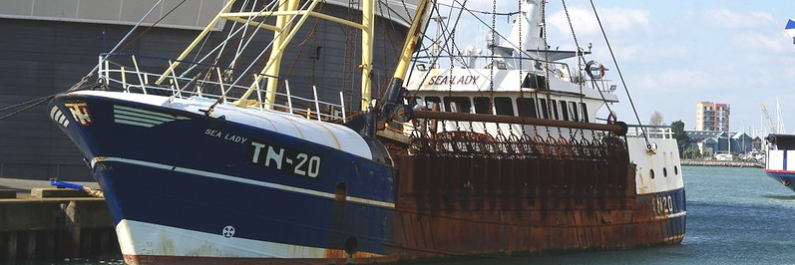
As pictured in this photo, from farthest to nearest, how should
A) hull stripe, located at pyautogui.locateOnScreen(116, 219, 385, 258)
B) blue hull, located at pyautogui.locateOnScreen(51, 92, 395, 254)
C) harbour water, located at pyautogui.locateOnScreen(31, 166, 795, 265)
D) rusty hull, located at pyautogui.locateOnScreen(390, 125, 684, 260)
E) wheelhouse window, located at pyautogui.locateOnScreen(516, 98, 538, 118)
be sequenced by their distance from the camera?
wheelhouse window, located at pyautogui.locateOnScreen(516, 98, 538, 118), harbour water, located at pyautogui.locateOnScreen(31, 166, 795, 265), rusty hull, located at pyautogui.locateOnScreen(390, 125, 684, 260), hull stripe, located at pyautogui.locateOnScreen(116, 219, 385, 258), blue hull, located at pyautogui.locateOnScreen(51, 92, 395, 254)

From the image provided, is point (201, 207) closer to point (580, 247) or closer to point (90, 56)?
point (580, 247)

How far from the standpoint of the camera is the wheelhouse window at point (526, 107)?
2922cm

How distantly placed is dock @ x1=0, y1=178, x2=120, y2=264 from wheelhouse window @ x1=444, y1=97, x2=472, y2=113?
880cm

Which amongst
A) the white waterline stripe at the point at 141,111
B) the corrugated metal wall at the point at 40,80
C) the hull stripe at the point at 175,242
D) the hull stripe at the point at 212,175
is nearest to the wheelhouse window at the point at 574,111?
the corrugated metal wall at the point at 40,80

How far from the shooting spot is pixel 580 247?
93.4 ft

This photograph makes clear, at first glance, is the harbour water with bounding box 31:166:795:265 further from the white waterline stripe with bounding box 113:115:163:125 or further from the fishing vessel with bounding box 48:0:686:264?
the white waterline stripe with bounding box 113:115:163:125

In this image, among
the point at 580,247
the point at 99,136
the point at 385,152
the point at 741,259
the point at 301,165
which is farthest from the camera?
the point at 741,259

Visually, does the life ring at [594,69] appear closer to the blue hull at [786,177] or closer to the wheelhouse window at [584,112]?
the wheelhouse window at [584,112]

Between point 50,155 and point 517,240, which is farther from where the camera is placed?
point 50,155

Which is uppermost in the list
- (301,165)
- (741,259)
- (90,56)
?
(90,56)

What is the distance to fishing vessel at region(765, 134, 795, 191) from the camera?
75750 millimetres

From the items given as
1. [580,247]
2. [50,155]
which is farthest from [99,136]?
[50,155]

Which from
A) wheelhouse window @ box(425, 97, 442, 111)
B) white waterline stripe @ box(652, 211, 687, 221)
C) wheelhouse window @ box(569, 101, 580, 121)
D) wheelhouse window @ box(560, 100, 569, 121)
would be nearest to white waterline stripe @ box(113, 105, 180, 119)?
wheelhouse window @ box(425, 97, 442, 111)

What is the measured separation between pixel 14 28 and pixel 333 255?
55.0 feet
